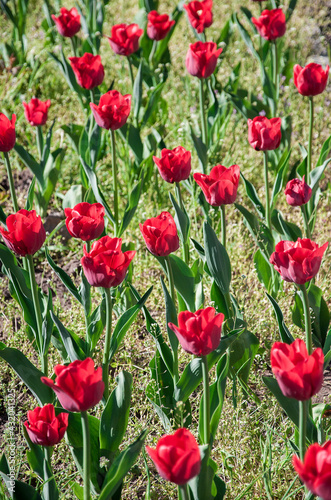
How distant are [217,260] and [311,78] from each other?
0.87m

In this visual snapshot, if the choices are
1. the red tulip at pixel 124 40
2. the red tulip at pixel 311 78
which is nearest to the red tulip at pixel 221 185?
the red tulip at pixel 311 78

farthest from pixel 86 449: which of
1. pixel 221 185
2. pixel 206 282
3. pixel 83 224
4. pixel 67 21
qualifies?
pixel 67 21

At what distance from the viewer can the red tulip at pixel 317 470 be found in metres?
0.87

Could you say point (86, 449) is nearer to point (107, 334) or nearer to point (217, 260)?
point (107, 334)

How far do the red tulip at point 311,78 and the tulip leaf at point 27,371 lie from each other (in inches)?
54.0

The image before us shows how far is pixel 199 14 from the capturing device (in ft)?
8.89

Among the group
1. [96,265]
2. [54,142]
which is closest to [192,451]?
[96,265]

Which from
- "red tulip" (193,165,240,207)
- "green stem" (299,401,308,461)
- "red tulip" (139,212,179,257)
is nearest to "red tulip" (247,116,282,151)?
"red tulip" (193,165,240,207)

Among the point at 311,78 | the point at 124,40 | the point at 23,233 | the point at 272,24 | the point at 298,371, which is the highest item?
the point at 124,40

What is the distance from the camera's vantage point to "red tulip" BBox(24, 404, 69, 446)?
1.19 metres

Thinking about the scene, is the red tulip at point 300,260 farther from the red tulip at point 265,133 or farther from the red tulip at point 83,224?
the red tulip at point 265,133

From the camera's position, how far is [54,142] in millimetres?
3375

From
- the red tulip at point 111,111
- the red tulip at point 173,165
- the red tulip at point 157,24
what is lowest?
the red tulip at point 173,165

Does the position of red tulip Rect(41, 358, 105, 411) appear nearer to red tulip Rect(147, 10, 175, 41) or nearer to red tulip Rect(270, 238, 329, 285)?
red tulip Rect(270, 238, 329, 285)
